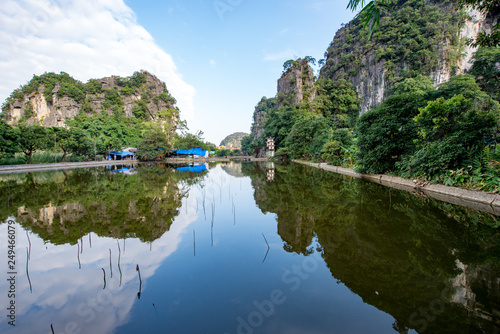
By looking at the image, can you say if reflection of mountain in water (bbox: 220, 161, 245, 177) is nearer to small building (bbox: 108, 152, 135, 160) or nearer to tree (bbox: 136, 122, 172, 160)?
tree (bbox: 136, 122, 172, 160)

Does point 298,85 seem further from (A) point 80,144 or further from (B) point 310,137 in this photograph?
(A) point 80,144

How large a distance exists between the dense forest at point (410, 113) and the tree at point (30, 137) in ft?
84.7

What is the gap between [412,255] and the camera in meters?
2.64

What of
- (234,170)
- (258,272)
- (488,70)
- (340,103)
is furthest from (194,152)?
(488,70)

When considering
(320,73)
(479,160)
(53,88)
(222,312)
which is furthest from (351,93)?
(53,88)

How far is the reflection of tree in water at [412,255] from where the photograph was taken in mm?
1710

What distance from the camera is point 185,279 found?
2273 mm

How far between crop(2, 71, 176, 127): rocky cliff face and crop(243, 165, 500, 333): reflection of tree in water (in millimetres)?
60137

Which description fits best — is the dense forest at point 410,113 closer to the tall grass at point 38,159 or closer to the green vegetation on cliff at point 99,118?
the green vegetation on cliff at point 99,118

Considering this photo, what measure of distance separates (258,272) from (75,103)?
219 ft

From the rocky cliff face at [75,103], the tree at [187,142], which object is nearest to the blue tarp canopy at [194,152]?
the tree at [187,142]

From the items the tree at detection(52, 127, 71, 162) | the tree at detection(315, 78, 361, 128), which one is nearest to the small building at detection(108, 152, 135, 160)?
the tree at detection(52, 127, 71, 162)

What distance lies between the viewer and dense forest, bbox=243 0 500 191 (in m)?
6.26

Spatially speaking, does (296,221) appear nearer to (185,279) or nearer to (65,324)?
(185,279)
